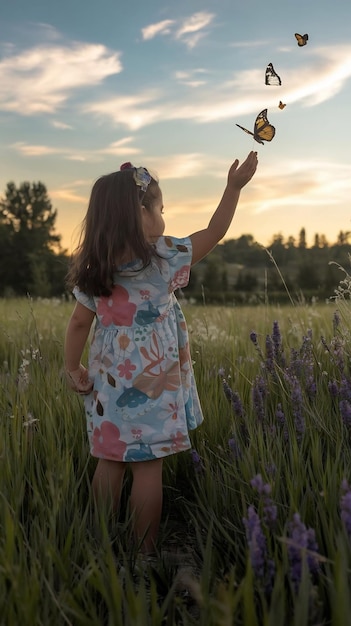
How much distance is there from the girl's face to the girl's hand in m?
0.71

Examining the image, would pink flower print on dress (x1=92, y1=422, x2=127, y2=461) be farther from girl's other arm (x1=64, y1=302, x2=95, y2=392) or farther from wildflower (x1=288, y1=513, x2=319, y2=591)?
wildflower (x1=288, y1=513, x2=319, y2=591)

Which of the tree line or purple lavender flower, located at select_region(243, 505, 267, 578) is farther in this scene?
the tree line

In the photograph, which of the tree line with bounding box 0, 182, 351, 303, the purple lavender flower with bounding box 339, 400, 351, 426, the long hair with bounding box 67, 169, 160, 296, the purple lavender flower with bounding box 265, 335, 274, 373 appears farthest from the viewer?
the tree line with bounding box 0, 182, 351, 303

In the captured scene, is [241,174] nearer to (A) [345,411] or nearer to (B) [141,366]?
(B) [141,366]

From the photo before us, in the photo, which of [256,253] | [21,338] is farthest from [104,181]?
[256,253]

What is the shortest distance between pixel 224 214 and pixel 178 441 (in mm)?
1060

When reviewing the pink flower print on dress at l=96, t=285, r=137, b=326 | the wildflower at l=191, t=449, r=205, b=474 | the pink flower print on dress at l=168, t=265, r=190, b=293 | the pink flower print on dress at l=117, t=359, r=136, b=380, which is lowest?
the wildflower at l=191, t=449, r=205, b=474

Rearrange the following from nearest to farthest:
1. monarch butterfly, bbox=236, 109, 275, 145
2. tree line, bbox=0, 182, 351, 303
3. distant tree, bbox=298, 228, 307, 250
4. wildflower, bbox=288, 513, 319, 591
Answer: wildflower, bbox=288, 513, 319, 591
monarch butterfly, bbox=236, 109, 275, 145
tree line, bbox=0, 182, 351, 303
distant tree, bbox=298, 228, 307, 250

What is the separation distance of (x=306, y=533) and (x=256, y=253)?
5251 centimetres

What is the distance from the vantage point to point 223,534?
8.04 ft

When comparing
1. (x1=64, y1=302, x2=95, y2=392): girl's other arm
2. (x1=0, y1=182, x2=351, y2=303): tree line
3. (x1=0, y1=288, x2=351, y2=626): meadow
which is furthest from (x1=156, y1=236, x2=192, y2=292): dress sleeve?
(x1=0, y1=182, x2=351, y2=303): tree line

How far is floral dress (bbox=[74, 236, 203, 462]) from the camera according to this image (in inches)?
114

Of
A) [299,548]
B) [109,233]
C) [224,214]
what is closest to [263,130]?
[224,214]

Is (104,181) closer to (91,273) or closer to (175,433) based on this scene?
(91,273)
